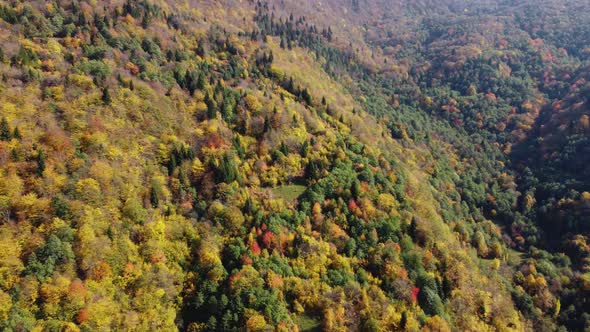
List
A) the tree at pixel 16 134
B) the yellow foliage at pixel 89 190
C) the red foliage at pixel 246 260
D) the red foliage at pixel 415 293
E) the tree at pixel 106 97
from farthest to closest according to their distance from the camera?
the tree at pixel 106 97, the red foliage at pixel 415 293, the red foliage at pixel 246 260, the tree at pixel 16 134, the yellow foliage at pixel 89 190

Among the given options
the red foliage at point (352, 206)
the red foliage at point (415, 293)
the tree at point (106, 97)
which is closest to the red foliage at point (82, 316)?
the tree at point (106, 97)

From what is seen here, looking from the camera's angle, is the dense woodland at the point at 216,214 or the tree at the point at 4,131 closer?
the dense woodland at the point at 216,214

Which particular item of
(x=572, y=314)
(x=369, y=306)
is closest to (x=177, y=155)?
(x=369, y=306)

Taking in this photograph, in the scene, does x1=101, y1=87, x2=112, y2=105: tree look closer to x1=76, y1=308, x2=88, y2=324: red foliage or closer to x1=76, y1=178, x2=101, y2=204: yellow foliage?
x1=76, y1=178, x2=101, y2=204: yellow foliage

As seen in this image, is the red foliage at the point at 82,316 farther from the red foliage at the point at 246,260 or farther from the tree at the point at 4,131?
the tree at the point at 4,131

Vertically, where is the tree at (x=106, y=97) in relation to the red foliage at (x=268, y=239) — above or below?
above

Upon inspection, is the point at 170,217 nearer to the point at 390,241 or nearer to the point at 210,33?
the point at 390,241

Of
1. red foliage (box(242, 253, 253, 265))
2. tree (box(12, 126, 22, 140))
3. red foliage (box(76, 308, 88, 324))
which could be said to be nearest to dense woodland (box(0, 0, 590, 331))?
red foliage (box(76, 308, 88, 324))

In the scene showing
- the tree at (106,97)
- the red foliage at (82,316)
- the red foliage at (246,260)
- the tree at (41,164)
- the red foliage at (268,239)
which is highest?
the tree at (106,97)

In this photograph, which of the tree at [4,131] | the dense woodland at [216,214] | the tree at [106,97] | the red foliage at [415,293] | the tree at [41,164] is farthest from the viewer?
the tree at [106,97]

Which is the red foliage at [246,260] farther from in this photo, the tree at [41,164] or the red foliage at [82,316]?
the tree at [41,164]

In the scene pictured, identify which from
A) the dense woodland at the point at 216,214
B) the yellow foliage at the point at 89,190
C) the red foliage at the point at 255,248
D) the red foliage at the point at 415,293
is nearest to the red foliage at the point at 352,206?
the dense woodland at the point at 216,214
